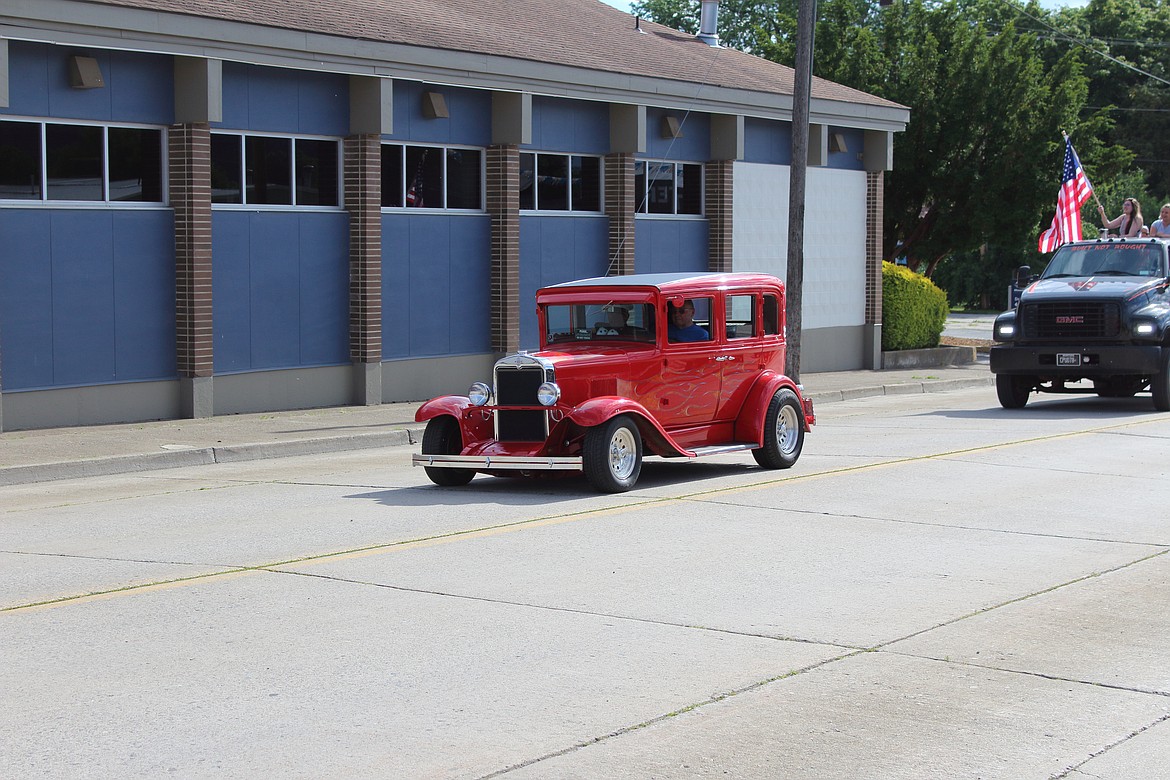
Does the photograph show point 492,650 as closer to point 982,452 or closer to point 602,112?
point 982,452

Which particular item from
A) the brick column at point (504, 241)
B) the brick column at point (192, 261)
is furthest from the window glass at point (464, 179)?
the brick column at point (192, 261)

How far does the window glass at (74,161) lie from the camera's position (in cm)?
1825

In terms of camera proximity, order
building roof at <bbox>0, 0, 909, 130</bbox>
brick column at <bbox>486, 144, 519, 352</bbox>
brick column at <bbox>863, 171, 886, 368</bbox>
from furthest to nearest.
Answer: brick column at <bbox>863, 171, 886, 368</bbox>, brick column at <bbox>486, 144, 519, 352</bbox>, building roof at <bbox>0, 0, 909, 130</bbox>

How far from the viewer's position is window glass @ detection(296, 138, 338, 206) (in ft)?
70.0

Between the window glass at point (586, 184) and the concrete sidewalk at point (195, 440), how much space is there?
542cm

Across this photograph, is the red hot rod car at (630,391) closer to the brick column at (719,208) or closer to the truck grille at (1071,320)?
the truck grille at (1071,320)

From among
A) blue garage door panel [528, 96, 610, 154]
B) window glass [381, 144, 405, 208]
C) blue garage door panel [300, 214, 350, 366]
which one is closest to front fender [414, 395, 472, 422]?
blue garage door panel [300, 214, 350, 366]

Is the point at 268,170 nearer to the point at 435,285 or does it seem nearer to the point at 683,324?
the point at 435,285

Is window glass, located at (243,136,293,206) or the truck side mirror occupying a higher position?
window glass, located at (243,136,293,206)

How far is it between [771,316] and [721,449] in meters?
1.76

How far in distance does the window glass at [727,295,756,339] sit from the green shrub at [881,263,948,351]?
18663 millimetres

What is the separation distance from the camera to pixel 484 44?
2320cm

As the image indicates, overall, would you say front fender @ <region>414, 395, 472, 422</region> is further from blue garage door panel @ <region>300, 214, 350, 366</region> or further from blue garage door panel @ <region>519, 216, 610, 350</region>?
blue garage door panel @ <region>519, 216, 610, 350</region>

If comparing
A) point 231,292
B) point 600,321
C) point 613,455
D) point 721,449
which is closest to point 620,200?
point 231,292
